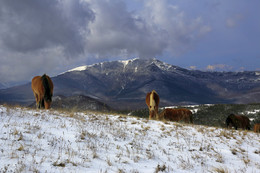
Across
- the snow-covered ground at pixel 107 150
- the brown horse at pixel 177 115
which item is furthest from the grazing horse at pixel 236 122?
the snow-covered ground at pixel 107 150

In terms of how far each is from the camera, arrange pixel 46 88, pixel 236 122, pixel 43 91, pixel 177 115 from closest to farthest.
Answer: pixel 43 91 → pixel 46 88 → pixel 177 115 → pixel 236 122

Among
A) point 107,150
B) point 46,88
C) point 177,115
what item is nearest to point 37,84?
point 46,88

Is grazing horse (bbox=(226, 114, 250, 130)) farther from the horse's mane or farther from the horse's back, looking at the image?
the horse's back

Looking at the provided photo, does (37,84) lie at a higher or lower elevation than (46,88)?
higher

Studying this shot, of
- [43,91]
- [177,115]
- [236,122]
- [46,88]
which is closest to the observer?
[43,91]

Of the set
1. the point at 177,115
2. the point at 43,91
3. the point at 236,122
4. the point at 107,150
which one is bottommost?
the point at 236,122

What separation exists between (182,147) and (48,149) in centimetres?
510

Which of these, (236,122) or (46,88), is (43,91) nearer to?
(46,88)

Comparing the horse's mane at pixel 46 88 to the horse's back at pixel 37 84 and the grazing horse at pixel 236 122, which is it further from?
the grazing horse at pixel 236 122

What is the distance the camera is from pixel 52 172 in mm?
4766

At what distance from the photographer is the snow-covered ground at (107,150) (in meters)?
5.29

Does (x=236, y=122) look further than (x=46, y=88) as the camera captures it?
Yes

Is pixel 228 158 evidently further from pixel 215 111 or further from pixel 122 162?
pixel 215 111

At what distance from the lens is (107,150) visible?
22.3 feet
